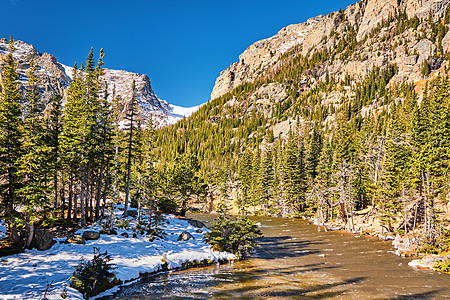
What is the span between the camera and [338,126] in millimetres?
105438

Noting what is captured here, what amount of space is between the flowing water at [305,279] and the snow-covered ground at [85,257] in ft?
5.22

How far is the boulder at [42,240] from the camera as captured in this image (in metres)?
17.8

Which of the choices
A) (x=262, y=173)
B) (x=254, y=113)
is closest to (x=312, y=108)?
(x=254, y=113)

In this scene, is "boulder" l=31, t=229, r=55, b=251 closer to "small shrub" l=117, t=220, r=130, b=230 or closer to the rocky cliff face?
"small shrub" l=117, t=220, r=130, b=230

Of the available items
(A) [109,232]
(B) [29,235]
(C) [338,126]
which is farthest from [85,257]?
(C) [338,126]

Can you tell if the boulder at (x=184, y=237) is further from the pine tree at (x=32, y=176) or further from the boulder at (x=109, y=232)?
the pine tree at (x=32, y=176)

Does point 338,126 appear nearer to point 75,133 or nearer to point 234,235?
point 234,235

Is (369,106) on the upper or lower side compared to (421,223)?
upper

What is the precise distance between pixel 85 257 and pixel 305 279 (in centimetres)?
1522

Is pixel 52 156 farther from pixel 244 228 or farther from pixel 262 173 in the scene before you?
pixel 262 173

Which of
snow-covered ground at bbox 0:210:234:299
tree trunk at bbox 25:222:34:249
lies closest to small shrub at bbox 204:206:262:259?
snow-covered ground at bbox 0:210:234:299

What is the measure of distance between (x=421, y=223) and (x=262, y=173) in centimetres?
4413

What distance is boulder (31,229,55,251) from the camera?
17.8 m

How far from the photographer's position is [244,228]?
23234mm
